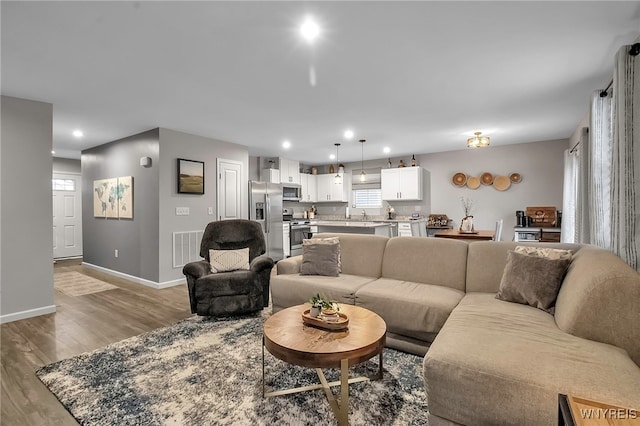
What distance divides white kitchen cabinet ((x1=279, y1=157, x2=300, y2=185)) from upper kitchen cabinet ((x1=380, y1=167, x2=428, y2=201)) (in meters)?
2.21

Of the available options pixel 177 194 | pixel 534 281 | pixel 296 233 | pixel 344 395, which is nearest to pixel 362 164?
pixel 296 233

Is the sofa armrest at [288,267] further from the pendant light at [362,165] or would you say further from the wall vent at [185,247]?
the pendant light at [362,165]

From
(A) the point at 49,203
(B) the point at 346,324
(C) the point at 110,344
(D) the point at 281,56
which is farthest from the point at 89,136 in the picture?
(B) the point at 346,324

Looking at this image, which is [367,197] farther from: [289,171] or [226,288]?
[226,288]

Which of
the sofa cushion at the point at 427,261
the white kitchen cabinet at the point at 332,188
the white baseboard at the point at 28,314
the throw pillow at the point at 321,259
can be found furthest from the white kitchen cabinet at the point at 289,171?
the white baseboard at the point at 28,314

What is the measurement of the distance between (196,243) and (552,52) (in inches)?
209

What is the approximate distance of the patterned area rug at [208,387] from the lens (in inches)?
70.9

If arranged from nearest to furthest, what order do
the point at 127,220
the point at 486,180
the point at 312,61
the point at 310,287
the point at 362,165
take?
the point at 312,61 < the point at 310,287 < the point at 127,220 < the point at 486,180 < the point at 362,165

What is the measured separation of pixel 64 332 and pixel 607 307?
4.50m

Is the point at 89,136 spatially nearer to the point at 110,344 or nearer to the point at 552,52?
the point at 110,344

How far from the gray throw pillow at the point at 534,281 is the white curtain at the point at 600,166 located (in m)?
0.79

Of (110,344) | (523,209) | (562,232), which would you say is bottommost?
(110,344)

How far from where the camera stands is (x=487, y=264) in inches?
111

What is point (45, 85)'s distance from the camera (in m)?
3.15
